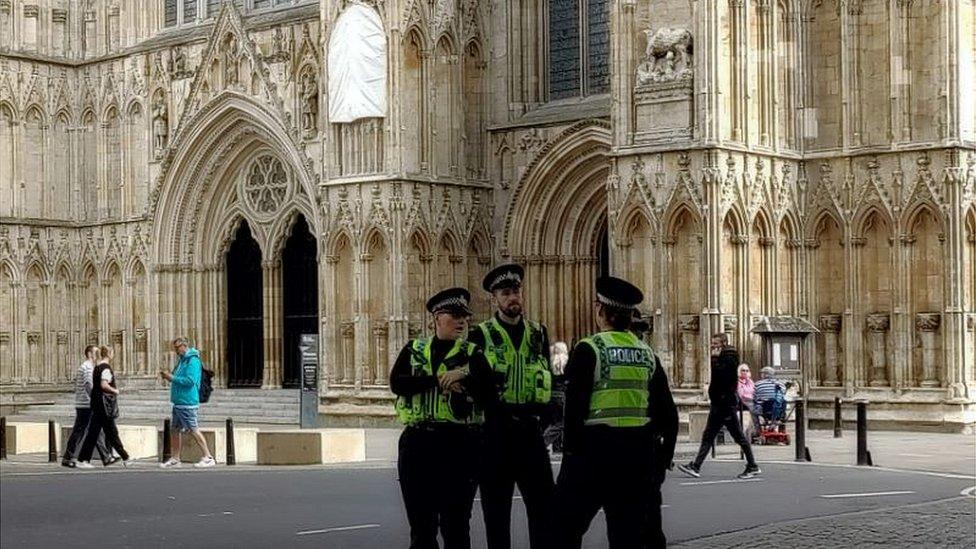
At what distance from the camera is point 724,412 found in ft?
75.3

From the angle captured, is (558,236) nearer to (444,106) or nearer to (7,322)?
(444,106)

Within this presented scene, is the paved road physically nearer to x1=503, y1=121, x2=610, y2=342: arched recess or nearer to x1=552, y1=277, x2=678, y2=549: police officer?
x1=552, y1=277, x2=678, y2=549: police officer

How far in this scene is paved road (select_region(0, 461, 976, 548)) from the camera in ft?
49.4

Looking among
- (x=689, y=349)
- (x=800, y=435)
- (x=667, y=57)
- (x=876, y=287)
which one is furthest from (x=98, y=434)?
(x=876, y=287)

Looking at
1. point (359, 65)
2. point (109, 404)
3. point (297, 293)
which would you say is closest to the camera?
point (109, 404)

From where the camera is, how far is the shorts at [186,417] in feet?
85.1

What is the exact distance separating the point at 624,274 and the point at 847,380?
4.22m

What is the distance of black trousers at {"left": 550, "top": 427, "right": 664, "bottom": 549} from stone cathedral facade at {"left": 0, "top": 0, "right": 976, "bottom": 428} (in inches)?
835

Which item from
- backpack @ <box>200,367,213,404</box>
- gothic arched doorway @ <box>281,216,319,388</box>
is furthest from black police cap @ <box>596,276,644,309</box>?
gothic arched doorway @ <box>281,216,319,388</box>

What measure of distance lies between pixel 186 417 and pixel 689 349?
34.0 ft

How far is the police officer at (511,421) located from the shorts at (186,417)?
1343cm

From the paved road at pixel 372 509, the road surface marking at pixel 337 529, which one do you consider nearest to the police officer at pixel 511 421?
the paved road at pixel 372 509

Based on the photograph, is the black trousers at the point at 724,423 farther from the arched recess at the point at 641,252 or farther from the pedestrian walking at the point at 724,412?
the arched recess at the point at 641,252

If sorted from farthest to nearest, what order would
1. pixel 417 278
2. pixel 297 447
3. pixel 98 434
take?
pixel 417 278 < pixel 297 447 < pixel 98 434
